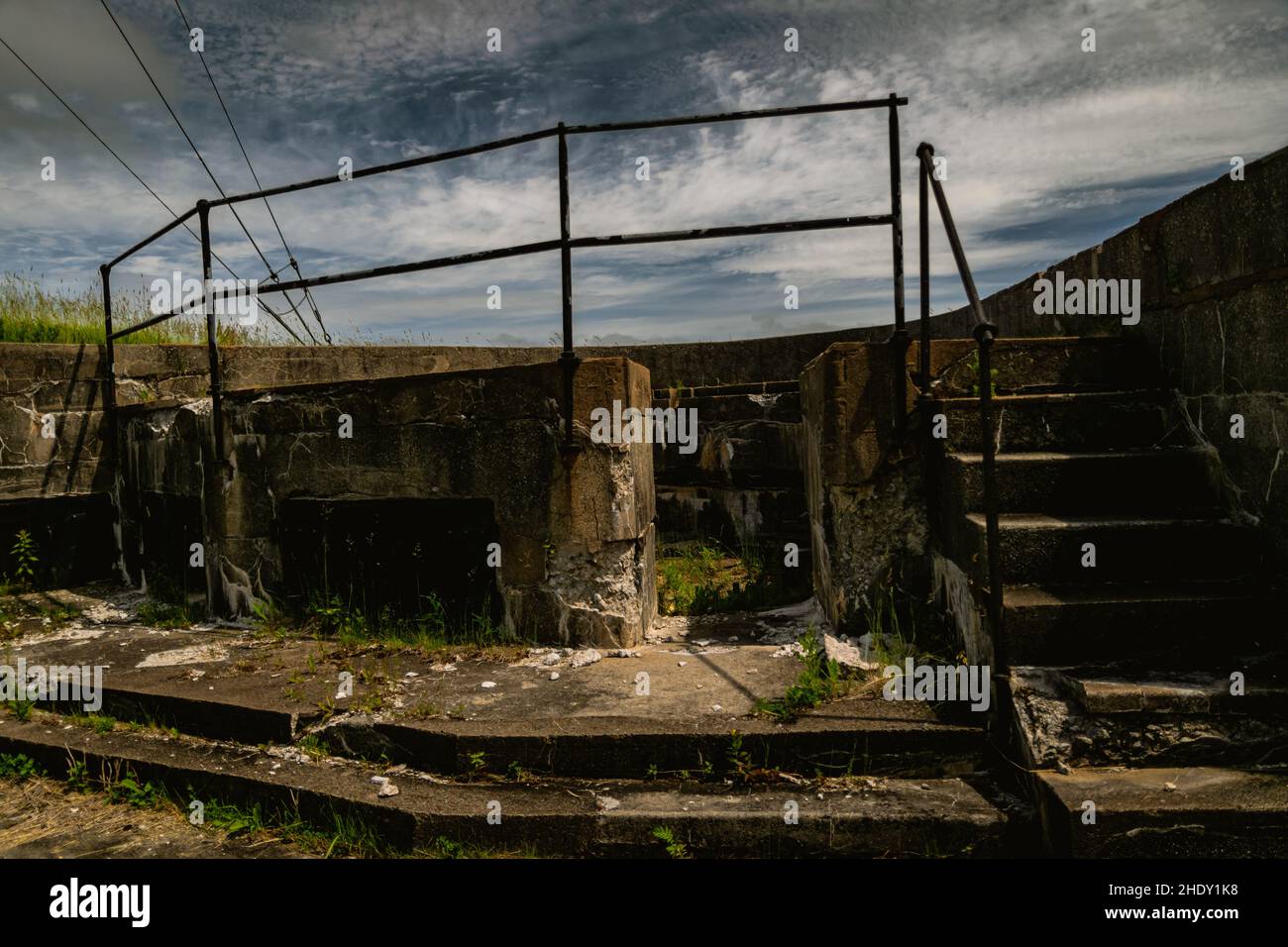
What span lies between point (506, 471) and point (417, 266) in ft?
3.79

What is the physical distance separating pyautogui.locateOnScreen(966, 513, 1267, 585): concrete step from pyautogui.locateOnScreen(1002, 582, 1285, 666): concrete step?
13 cm

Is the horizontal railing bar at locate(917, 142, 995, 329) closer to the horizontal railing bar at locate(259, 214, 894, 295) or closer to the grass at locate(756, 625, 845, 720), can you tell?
the horizontal railing bar at locate(259, 214, 894, 295)

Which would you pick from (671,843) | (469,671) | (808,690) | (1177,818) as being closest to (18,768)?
(469,671)

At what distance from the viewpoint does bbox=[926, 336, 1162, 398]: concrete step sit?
3730mm

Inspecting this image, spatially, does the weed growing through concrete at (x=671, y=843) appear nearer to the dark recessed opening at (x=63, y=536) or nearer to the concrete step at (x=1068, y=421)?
the concrete step at (x=1068, y=421)

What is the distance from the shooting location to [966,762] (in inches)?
111

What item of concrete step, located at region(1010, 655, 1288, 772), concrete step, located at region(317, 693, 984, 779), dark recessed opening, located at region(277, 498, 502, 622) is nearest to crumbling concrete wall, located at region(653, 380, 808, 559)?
dark recessed opening, located at region(277, 498, 502, 622)

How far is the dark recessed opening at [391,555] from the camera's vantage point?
4.27 m

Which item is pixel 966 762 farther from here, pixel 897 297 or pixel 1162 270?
pixel 1162 270

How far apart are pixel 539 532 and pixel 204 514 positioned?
7.72 ft

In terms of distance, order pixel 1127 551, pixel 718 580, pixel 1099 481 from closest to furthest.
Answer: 1. pixel 1127 551
2. pixel 1099 481
3. pixel 718 580

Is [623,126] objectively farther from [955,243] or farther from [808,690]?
[808,690]

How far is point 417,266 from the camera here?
4.21 meters
